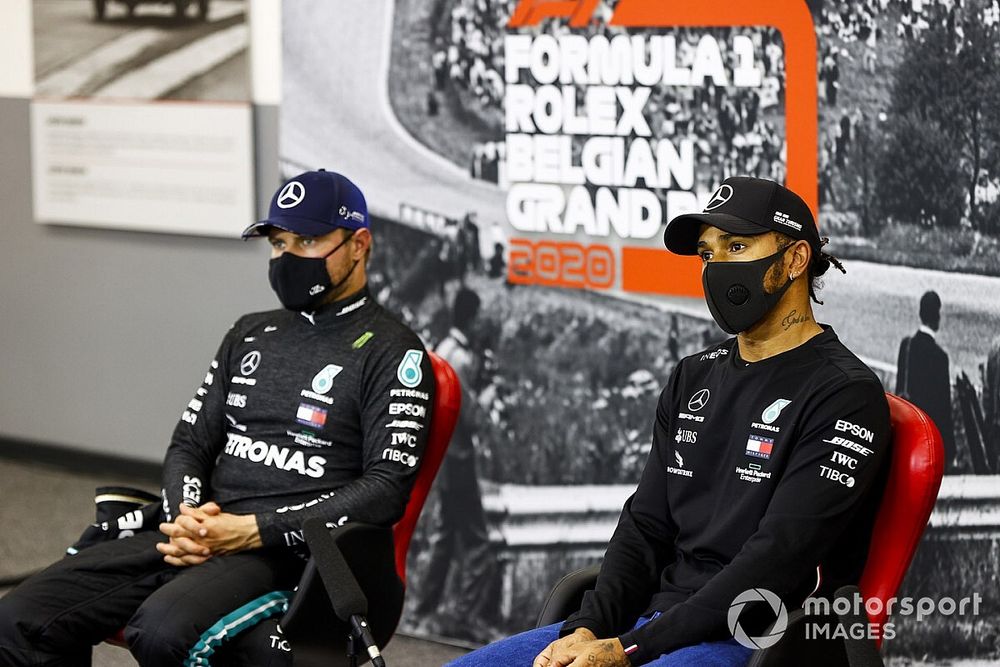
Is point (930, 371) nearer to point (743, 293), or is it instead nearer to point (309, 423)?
point (743, 293)

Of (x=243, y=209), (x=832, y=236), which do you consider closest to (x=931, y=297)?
(x=832, y=236)

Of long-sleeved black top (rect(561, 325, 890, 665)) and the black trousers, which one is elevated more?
long-sleeved black top (rect(561, 325, 890, 665))

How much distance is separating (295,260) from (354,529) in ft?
2.13

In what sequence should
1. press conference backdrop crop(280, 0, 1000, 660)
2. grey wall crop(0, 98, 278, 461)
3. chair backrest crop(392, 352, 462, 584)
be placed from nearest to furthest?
chair backrest crop(392, 352, 462, 584) < press conference backdrop crop(280, 0, 1000, 660) < grey wall crop(0, 98, 278, 461)

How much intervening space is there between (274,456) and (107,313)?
278 centimetres

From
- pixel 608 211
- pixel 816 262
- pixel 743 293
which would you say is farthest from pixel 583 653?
pixel 608 211

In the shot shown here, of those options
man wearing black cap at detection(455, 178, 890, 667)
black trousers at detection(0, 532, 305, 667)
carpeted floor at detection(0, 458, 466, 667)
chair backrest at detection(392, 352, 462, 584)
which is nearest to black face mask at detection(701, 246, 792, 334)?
man wearing black cap at detection(455, 178, 890, 667)

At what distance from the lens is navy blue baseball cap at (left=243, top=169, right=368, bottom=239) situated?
2.86 meters

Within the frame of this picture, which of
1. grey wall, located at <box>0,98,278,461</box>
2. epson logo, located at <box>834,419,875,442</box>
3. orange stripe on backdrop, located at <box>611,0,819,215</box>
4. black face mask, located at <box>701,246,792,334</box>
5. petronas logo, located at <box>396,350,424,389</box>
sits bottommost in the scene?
grey wall, located at <box>0,98,278,461</box>

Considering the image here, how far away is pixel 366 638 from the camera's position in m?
2.08

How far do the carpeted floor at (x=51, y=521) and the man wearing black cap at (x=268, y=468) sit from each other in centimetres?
92

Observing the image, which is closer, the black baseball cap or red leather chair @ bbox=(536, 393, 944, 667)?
red leather chair @ bbox=(536, 393, 944, 667)

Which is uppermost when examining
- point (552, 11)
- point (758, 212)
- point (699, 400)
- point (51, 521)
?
point (552, 11)

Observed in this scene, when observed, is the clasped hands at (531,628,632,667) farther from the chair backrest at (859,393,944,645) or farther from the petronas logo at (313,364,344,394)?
the petronas logo at (313,364,344,394)
